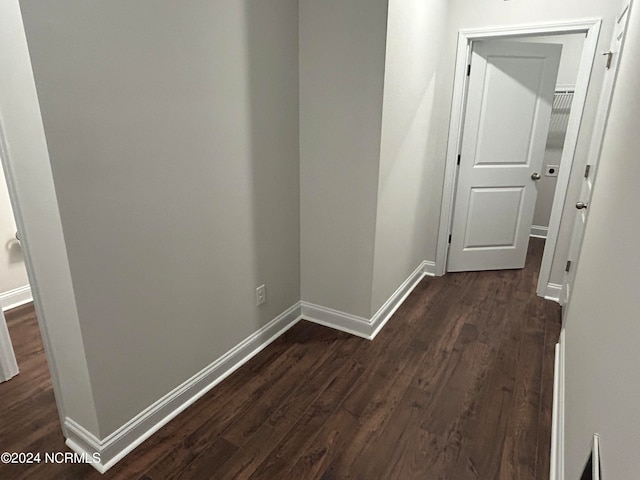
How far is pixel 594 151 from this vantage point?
2609 mm

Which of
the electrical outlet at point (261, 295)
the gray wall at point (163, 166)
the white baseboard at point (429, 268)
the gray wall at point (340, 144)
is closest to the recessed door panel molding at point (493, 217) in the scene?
the white baseboard at point (429, 268)

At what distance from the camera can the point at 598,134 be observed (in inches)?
101

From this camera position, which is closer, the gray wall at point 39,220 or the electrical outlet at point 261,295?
the gray wall at point 39,220

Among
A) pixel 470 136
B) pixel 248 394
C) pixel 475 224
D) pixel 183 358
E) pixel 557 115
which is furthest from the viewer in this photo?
pixel 557 115

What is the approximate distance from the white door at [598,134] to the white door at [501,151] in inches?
27.7

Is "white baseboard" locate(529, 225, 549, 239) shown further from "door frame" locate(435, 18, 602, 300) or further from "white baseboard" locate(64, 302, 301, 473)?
"white baseboard" locate(64, 302, 301, 473)

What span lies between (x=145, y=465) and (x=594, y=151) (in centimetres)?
313

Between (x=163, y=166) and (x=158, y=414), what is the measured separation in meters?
1.14

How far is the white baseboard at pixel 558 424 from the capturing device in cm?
157

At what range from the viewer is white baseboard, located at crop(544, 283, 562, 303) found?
10.4 ft

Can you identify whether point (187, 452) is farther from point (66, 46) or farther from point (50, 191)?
point (66, 46)

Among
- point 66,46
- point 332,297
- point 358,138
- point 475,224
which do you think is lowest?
point 332,297

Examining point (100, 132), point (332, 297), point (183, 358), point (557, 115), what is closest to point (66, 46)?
point (100, 132)

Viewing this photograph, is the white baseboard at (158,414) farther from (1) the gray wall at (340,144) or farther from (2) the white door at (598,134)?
(2) the white door at (598,134)
